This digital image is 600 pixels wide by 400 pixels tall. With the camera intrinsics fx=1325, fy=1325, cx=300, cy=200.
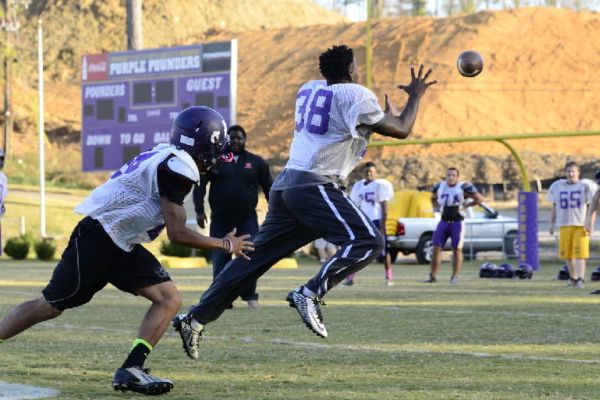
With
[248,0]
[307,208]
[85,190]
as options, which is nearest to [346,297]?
[307,208]

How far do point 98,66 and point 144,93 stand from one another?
183cm

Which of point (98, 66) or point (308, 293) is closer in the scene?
point (308, 293)

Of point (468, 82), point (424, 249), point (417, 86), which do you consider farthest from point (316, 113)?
point (468, 82)

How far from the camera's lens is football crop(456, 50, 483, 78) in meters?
12.7

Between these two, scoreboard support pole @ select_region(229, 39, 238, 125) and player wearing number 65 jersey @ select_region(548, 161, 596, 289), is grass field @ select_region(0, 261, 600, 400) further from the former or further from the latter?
scoreboard support pole @ select_region(229, 39, 238, 125)

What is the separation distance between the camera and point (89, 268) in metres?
6.67

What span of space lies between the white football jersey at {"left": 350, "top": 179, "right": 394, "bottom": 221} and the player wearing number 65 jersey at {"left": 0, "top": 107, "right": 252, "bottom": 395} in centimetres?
1141

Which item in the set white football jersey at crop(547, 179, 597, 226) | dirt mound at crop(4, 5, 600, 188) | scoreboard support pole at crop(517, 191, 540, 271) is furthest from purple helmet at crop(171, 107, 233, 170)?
dirt mound at crop(4, 5, 600, 188)

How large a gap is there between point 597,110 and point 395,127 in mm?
65944

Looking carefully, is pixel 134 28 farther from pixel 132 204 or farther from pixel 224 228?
pixel 132 204

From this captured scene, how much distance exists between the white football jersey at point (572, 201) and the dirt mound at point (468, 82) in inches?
1804

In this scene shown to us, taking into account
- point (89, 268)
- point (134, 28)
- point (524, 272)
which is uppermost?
point (134, 28)

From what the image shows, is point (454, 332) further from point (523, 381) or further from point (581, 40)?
point (581, 40)

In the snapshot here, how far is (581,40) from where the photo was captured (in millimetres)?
76750
